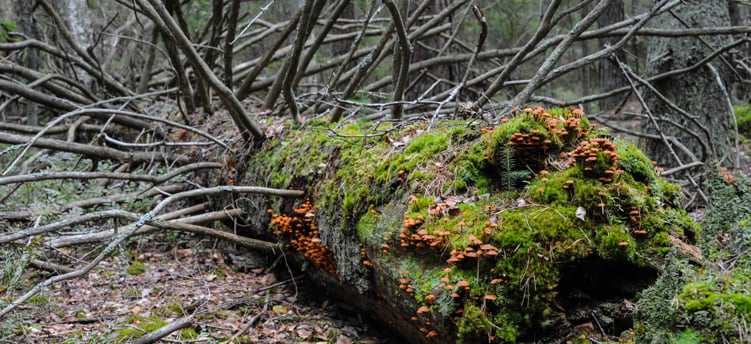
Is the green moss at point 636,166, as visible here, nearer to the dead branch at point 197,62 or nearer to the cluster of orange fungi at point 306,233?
the cluster of orange fungi at point 306,233

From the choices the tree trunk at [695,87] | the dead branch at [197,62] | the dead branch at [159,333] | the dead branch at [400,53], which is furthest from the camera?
the tree trunk at [695,87]

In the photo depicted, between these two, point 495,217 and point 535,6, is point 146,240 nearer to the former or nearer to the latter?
point 495,217

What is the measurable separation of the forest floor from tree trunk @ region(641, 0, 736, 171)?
4665mm

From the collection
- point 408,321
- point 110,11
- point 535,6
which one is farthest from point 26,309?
point 535,6

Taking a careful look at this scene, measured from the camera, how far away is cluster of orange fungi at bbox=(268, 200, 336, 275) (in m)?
4.17

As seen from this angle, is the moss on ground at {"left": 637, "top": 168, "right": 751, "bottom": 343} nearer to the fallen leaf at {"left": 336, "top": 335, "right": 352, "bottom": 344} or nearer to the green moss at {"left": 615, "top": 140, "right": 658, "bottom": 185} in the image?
the green moss at {"left": 615, "top": 140, "right": 658, "bottom": 185}

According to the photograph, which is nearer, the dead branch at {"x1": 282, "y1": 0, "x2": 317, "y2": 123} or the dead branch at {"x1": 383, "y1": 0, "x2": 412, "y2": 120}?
the dead branch at {"x1": 383, "y1": 0, "x2": 412, "y2": 120}

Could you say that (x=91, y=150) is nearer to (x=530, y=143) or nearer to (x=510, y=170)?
(x=510, y=170)

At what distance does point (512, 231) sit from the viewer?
251 cm

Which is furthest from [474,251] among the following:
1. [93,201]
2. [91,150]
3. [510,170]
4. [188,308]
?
[91,150]

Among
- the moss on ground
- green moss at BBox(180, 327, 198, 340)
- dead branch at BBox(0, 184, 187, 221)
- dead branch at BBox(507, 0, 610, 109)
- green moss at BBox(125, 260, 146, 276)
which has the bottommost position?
green moss at BBox(125, 260, 146, 276)

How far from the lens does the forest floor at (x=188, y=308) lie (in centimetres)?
387

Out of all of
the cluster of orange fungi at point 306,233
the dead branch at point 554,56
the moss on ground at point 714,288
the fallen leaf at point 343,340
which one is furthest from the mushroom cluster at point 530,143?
the fallen leaf at point 343,340

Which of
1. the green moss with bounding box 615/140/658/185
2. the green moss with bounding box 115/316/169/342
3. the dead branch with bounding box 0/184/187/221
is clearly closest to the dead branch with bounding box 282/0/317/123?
the dead branch with bounding box 0/184/187/221
